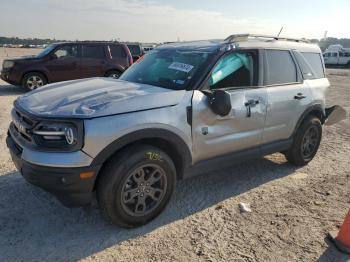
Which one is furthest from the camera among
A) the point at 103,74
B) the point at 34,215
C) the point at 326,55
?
the point at 326,55

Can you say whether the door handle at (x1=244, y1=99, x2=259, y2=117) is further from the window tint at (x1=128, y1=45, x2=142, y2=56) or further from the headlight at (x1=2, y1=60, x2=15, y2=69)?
the window tint at (x1=128, y1=45, x2=142, y2=56)

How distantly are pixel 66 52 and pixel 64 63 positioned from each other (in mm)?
408

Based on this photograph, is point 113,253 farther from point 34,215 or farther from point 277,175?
point 277,175

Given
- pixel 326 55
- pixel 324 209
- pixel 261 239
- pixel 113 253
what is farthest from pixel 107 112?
pixel 326 55

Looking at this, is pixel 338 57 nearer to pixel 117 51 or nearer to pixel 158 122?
pixel 117 51

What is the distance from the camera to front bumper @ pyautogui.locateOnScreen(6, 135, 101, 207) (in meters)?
2.99

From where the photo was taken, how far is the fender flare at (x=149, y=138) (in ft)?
10.2

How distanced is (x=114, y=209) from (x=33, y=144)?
944 mm

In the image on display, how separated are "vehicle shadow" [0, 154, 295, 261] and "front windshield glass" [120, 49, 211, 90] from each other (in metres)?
1.39

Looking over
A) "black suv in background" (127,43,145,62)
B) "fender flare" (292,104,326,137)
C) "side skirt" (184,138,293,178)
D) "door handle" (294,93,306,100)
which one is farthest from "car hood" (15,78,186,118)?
"black suv in background" (127,43,145,62)

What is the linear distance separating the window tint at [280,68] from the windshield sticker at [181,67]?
1.18 m

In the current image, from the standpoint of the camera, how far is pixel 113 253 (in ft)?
10.2

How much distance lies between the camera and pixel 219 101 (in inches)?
145

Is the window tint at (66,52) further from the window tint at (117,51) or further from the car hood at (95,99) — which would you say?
the car hood at (95,99)
